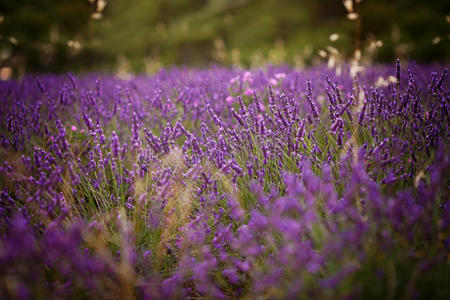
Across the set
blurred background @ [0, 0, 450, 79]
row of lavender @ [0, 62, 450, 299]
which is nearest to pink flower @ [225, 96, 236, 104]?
row of lavender @ [0, 62, 450, 299]

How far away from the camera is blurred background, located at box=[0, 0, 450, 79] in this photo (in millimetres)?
6914

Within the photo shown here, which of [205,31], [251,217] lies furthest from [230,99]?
[205,31]

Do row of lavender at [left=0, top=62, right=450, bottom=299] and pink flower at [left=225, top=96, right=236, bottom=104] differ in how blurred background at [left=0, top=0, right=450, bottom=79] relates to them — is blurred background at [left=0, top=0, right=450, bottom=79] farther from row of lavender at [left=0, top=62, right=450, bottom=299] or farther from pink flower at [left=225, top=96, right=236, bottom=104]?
row of lavender at [left=0, top=62, right=450, bottom=299]

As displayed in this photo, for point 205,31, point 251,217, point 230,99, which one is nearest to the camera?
point 251,217

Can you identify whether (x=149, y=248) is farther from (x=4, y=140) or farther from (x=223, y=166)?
(x=4, y=140)

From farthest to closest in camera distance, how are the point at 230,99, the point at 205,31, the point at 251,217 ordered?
the point at 205,31
the point at 230,99
the point at 251,217

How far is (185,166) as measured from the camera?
1.73 meters

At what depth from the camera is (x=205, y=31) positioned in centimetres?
823

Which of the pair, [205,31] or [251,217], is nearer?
[251,217]

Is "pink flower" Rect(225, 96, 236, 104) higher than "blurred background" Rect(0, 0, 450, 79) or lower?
lower

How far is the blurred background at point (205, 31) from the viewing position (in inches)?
272

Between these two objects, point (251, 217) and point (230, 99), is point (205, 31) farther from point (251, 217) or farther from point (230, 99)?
point (251, 217)

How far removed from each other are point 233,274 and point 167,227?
1.42 ft

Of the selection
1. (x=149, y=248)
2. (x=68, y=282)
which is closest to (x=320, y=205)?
(x=149, y=248)
